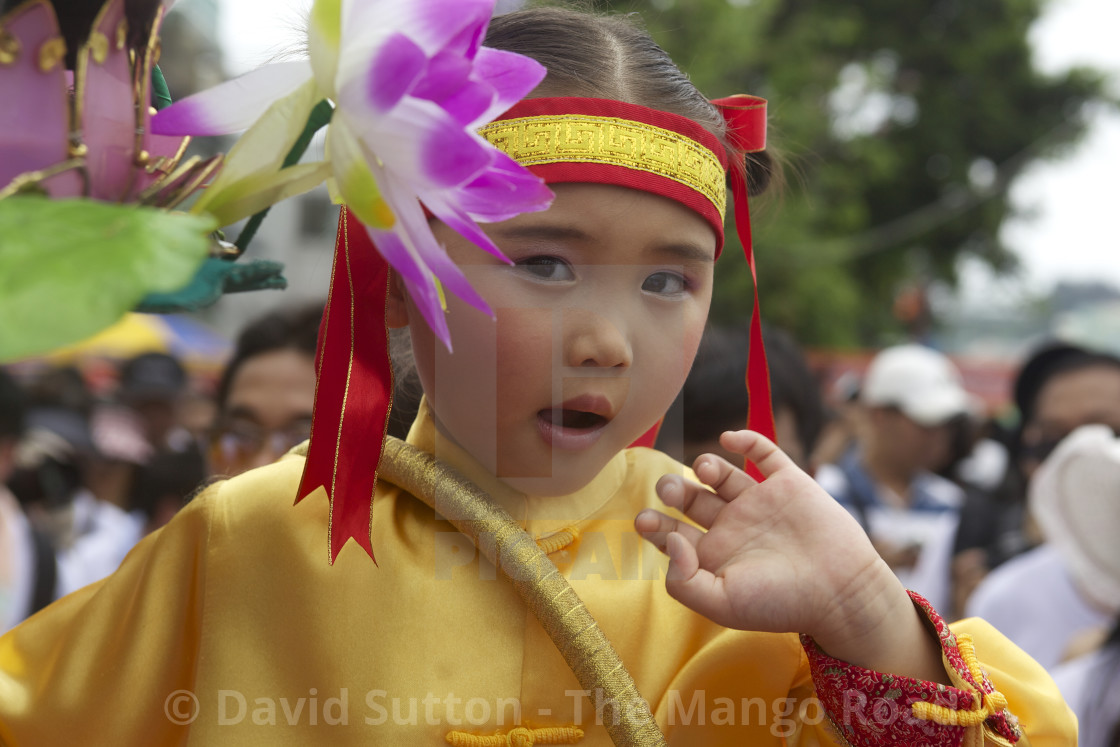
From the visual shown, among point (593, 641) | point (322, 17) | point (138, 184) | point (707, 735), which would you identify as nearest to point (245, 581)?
point (593, 641)

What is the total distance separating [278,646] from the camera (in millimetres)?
1431

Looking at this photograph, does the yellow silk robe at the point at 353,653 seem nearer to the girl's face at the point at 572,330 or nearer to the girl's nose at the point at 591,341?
the girl's face at the point at 572,330

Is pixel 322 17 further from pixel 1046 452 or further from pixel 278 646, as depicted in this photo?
pixel 1046 452

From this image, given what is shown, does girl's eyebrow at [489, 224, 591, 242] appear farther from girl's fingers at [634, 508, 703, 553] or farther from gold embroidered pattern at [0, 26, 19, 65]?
gold embroidered pattern at [0, 26, 19, 65]

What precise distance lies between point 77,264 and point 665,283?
0.86m

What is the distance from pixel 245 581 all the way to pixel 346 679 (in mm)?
198

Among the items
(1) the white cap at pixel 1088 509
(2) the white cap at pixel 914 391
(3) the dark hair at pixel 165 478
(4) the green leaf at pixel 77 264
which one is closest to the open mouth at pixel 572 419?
(4) the green leaf at pixel 77 264

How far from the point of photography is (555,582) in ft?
4.63

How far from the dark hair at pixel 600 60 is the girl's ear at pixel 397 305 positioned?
0.32m

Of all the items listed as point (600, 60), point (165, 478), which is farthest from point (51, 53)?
point (165, 478)

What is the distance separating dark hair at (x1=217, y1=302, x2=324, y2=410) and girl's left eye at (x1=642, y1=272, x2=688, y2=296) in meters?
1.89

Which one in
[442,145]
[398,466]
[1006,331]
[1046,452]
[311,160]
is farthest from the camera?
[1006,331]

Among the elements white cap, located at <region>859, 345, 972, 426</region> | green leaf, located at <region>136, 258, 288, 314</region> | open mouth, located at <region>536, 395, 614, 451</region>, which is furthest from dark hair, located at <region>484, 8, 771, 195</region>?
white cap, located at <region>859, 345, 972, 426</region>

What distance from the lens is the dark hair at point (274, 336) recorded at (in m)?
3.15
